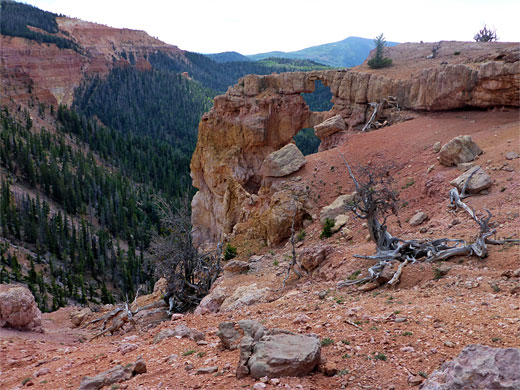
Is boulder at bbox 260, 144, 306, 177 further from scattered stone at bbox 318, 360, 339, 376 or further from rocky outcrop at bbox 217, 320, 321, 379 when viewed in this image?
scattered stone at bbox 318, 360, 339, 376

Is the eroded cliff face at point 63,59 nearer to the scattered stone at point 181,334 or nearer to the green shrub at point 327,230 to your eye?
the green shrub at point 327,230

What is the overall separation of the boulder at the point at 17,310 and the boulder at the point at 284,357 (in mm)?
10000

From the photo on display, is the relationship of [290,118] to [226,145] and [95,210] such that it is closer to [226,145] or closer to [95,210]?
[226,145]

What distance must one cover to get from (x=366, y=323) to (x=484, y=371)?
2.95m

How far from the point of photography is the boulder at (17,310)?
1176 centimetres

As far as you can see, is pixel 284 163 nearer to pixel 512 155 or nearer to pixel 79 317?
pixel 512 155

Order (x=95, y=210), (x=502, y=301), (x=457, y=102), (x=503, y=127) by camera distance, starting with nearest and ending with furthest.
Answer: (x=502, y=301) → (x=503, y=127) → (x=457, y=102) → (x=95, y=210)

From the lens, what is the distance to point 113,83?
120688 millimetres

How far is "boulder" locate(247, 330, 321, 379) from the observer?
4.98m

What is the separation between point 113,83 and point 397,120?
4559 inches

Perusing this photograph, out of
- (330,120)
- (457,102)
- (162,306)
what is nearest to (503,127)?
(457,102)

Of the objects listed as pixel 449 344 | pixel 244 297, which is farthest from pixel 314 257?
pixel 449 344

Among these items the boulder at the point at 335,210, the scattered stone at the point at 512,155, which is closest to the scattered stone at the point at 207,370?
the boulder at the point at 335,210

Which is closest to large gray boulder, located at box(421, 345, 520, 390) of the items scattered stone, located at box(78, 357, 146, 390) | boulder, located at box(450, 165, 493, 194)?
scattered stone, located at box(78, 357, 146, 390)
